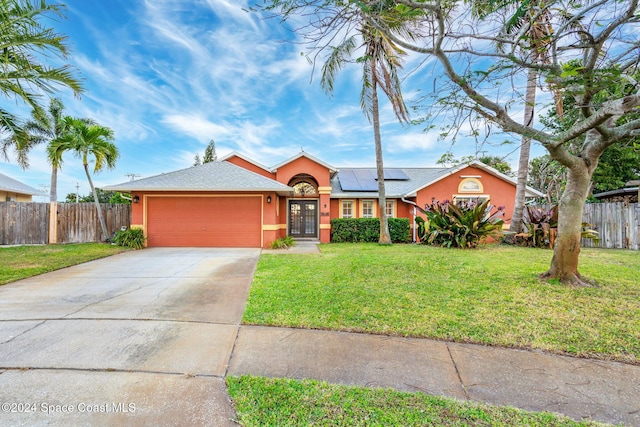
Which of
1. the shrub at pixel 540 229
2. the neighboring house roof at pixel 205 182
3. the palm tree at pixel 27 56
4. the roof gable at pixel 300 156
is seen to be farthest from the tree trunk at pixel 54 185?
the shrub at pixel 540 229

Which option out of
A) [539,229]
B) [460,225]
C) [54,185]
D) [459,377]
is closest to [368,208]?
[460,225]

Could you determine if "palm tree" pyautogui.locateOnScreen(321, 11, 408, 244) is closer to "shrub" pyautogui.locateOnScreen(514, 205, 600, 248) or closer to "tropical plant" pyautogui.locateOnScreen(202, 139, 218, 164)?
"shrub" pyautogui.locateOnScreen(514, 205, 600, 248)

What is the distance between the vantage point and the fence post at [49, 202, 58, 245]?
12648mm

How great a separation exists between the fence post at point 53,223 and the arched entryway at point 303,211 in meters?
11.1

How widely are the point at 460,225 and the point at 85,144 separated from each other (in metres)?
15.9

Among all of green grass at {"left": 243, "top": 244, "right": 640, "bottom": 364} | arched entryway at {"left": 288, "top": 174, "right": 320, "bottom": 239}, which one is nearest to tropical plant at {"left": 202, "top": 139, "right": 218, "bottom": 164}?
arched entryway at {"left": 288, "top": 174, "right": 320, "bottom": 239}

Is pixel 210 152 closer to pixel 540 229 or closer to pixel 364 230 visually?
pixel 364 230

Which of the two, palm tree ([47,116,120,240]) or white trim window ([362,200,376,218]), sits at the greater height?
palm tree ([47,116,120,240])

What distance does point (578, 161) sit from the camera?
16.7 feet

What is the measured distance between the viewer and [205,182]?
470 inches

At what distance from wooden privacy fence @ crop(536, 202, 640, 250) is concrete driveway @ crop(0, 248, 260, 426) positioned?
1372cm

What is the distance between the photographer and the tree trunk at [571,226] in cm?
522

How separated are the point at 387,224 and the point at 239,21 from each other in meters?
9.98

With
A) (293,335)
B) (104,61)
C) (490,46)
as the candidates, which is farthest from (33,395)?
(104,61)
